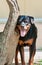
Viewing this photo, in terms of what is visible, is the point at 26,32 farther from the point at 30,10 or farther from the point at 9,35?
the point at 30,10

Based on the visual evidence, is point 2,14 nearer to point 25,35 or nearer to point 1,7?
point 1,7

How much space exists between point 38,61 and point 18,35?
74 cm

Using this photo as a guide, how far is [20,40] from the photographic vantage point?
3.31 meters

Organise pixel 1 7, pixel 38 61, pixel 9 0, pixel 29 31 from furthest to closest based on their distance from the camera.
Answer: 1. pixel 1 7
2. pixel 38 61
3. pixel 29 31
4. pixel 9 0

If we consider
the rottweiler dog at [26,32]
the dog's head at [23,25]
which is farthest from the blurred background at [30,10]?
the dog's head at [23,25]

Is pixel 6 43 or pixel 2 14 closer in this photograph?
pixel 6 43

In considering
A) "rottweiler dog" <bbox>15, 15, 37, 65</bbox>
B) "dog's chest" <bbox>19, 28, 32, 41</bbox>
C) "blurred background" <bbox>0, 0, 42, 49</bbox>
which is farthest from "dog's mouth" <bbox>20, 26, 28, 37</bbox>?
"blurred background" <bbox>0, 0, 42, 49</bbox>

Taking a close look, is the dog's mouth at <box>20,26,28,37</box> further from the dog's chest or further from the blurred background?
the blurred background

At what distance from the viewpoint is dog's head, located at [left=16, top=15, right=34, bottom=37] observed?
10.4 ft

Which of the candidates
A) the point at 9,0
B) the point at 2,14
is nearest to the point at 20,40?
the point at 9,0

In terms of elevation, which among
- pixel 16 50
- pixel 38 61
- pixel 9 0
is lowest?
pixel 38 61

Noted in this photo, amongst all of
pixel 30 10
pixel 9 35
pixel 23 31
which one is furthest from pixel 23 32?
pixel 30 10

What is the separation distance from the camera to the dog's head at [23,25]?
3.18 meters

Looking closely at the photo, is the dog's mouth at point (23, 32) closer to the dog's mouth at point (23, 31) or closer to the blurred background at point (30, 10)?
the dog's mouth at point (23, 31)
